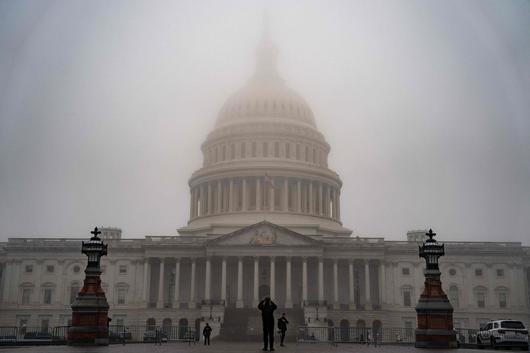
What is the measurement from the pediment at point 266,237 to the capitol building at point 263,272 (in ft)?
0.47

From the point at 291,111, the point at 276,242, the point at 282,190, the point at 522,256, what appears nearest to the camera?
the point at 276,242

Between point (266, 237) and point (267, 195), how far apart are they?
57.3ft

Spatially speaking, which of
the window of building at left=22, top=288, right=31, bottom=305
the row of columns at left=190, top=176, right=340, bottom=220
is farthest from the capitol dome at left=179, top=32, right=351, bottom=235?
the window of building at left=22, top=288, right=31, bottom=305

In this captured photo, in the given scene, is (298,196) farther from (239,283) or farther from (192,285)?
(192,285)

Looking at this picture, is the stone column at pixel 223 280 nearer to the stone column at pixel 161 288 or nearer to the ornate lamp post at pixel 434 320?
the stone column at pixel 161 288

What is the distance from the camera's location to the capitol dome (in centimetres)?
11212

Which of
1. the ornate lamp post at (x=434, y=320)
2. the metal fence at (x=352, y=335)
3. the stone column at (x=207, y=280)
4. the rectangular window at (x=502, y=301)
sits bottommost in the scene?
the metal fence at (x=352, y=335)

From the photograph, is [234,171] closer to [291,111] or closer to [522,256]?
[291,111]

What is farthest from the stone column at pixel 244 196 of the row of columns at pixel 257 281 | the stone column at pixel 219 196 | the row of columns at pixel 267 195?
the row of columns at pixel 257 281

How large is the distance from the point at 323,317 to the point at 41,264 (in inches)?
1798

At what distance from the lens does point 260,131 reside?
11969 cm

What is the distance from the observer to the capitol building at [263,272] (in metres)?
96.8

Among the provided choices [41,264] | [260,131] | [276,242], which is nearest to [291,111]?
[260,131]

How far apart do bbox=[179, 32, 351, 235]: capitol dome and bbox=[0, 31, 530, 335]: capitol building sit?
35 cm
